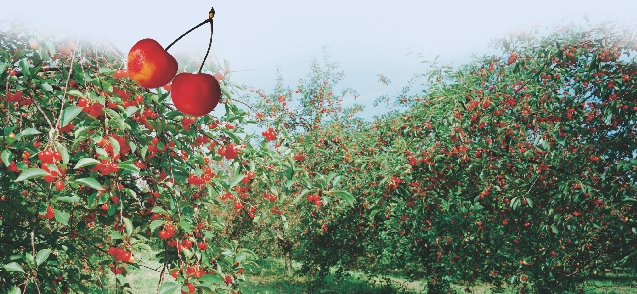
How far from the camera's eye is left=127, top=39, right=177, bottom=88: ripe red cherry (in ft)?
2.90

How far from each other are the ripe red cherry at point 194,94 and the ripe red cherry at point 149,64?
0.05 m

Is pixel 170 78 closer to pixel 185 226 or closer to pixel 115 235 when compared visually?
pixel 185 226

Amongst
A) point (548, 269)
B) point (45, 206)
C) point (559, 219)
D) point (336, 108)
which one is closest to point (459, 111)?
point (559, 219)

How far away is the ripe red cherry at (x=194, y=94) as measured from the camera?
94 centimetres

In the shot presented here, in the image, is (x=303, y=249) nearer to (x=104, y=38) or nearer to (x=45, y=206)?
(x=45, y=206)

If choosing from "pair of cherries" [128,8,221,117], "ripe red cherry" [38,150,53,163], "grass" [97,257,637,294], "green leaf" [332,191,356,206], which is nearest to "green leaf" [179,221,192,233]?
"ripe red cherry" [38,150,53,163]

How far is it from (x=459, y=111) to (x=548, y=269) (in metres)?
2.21

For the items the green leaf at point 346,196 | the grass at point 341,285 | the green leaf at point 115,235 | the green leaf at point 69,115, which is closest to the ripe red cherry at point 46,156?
the green leaf at point 69,115

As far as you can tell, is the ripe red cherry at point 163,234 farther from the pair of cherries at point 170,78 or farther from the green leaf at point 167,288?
the pair of cherries at point 170,78

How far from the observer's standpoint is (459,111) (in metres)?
5.01

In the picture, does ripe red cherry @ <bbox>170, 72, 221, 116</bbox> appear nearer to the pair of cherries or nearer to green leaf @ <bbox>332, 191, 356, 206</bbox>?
the pair of cherries

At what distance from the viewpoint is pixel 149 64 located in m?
0.89

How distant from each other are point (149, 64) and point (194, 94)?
4.5 inches

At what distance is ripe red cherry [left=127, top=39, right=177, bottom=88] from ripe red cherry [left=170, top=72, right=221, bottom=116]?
46mm
